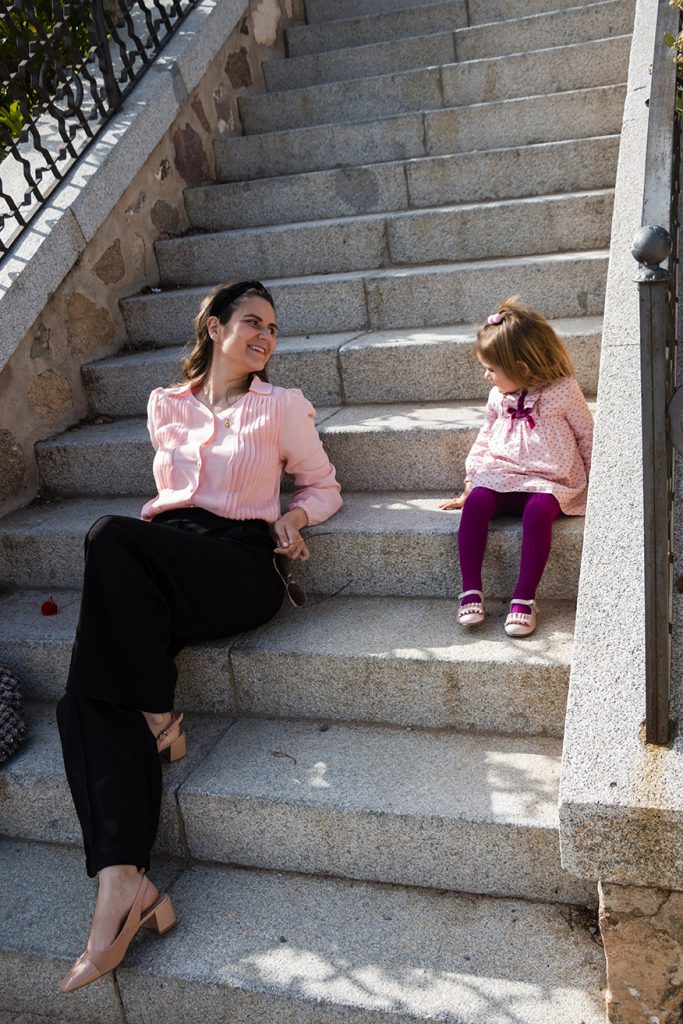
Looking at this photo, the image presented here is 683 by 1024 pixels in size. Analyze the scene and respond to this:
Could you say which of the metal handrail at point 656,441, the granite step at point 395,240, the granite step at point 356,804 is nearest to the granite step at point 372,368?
the granite step at point 395,240

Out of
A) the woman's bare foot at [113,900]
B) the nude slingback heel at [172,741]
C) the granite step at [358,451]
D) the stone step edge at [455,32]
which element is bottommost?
the woman's bare foot at [113,900]

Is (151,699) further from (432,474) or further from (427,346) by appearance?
(427,346)

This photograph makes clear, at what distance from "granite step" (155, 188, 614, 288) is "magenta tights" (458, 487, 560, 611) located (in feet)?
5.66

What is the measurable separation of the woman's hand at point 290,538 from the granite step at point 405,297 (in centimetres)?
146

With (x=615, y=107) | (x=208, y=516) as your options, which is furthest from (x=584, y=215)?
(x=208, y=516)

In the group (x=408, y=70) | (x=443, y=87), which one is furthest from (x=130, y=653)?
(x=408, y=70)

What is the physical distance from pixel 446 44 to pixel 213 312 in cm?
300

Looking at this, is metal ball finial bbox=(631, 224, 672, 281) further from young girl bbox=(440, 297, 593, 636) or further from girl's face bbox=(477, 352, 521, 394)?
girl's face bbox=(477, 352, 521, 394)

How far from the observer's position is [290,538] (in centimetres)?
314

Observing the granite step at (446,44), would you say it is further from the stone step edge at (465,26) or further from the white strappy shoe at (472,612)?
the white strappy shoe at (472,612)

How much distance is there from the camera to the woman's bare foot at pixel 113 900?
7.98 feet

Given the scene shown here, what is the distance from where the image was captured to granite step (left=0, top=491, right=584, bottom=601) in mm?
3029

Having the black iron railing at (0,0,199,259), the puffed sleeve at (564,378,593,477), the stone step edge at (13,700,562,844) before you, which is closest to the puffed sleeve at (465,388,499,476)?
the puffed sleeve at (564,378,593,477)

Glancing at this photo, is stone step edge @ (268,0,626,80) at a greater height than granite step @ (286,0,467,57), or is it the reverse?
granite step @ (286,0,467,57)
